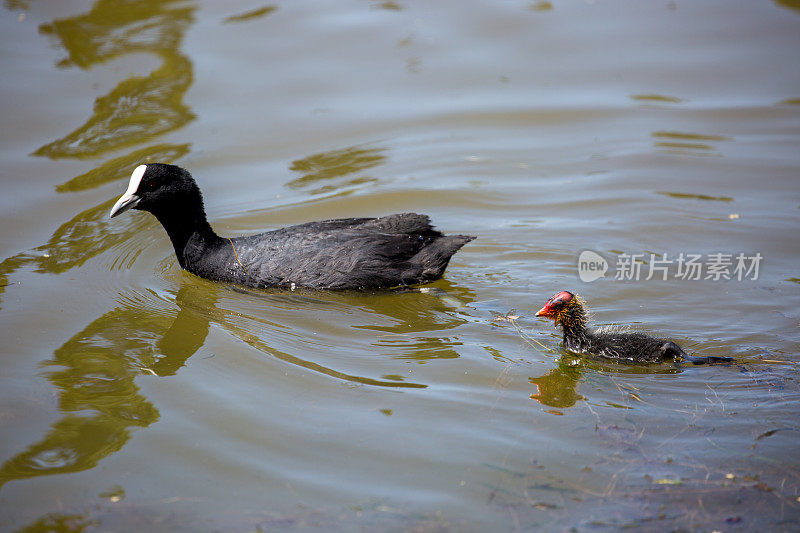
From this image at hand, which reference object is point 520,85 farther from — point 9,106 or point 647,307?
point 9,106

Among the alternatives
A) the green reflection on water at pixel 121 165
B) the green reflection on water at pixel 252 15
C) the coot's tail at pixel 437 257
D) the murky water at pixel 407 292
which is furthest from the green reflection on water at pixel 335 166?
the green reflection on water at pixel 252 15

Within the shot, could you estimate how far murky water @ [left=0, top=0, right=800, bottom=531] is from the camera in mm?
4062

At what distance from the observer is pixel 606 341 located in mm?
5078

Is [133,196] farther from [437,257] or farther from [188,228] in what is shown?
[437,257]

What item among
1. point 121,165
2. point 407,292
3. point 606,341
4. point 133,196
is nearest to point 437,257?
point 407,292

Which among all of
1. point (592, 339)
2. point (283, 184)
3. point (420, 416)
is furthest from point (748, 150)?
point (420, 416)

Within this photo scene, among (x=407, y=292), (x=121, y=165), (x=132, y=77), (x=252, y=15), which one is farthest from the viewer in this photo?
(x=252, y=15)

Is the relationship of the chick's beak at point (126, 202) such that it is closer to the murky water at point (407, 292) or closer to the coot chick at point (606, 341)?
the murky water at point (407, 292)

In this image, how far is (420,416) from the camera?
15.0 feet

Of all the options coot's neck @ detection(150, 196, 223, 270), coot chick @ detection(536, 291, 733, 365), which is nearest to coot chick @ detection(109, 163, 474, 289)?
coot's neck @ detection(150, 196, 223, 270)

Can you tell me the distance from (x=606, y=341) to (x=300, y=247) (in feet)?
8.12

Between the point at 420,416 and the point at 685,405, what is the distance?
155 centimetres

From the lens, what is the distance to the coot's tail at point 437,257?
6.14 metres

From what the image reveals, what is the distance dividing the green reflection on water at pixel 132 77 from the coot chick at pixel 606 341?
5399 mm
